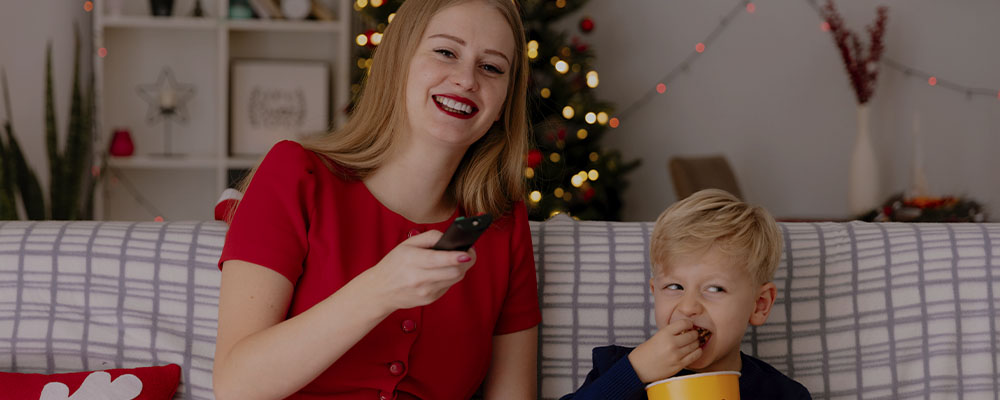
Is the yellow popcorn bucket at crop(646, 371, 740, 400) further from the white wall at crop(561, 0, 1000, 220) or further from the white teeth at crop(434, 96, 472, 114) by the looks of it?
the white wall at crop(561, 0, 1000, 220)

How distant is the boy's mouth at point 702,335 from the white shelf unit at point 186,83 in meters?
2.80

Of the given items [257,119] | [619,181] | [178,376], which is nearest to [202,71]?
[257,119]

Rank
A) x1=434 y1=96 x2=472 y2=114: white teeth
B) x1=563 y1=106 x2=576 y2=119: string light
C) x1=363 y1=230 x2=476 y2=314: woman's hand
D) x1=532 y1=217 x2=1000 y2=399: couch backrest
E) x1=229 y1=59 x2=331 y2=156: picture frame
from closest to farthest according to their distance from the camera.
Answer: x1=363 y1=230 x2=476 y2=314: woman's hand
x1=434 y1=96 x2=472 y2=114: white teeth
x1=532 y1=217 x2=1000 y2=399: couch backrest
x1=563 y1=106 x2=576 y2=119: string light
x1=229 y1=59 x2=331 y2=156: picture frame

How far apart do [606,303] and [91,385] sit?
80 centimetres

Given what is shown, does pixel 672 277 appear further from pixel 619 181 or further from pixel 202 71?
pixel 202 71

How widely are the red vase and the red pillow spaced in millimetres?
2571

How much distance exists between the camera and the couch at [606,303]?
1.39 m

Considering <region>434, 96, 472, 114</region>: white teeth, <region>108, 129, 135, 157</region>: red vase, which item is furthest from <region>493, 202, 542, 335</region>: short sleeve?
<region>108, 129, 135, 157</region>: red vase

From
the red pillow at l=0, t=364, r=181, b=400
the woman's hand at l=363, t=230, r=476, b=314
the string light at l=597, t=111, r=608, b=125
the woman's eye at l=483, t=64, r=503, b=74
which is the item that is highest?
the woman's eye at l=483, t=64, r=503, b=74

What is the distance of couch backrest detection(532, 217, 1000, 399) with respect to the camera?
1.46 metres

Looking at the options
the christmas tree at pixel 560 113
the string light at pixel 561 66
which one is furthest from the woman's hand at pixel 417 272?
the string light at pixel 561 66

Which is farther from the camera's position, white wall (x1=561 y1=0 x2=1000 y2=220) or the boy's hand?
white wall (x1=561 y1=0 x2=1000 y2=220)

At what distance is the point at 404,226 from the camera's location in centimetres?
130

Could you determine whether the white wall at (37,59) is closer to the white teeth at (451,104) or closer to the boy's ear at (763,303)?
the white teeth at (451,104)
